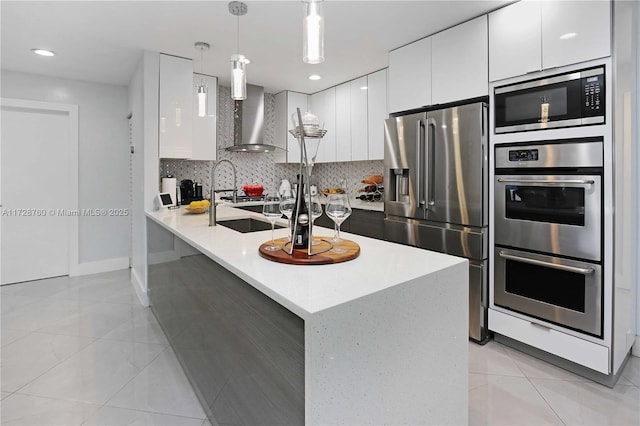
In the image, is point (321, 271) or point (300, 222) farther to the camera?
point (300, 222)

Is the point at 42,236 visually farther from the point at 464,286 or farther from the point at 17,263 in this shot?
the point at 464,286

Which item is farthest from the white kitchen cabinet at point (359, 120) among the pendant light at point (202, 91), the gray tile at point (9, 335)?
the gray tile at point (9, 335)

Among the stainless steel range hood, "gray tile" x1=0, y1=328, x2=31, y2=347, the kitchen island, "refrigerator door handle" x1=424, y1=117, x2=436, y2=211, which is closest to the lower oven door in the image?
"refrigerator door handle" x1=424, y1=117, x2=436, y2=211

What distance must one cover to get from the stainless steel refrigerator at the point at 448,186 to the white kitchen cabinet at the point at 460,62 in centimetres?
15

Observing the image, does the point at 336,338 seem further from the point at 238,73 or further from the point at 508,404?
the point at 238,73

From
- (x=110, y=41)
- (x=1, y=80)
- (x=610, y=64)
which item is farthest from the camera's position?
(x=1, y=80)

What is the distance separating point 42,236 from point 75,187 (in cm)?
70

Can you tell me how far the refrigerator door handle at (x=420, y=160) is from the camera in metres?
2.79

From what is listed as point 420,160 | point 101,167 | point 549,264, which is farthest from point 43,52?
point 549,264

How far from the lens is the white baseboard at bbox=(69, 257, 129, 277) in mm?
4344

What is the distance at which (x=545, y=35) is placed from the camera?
214cm

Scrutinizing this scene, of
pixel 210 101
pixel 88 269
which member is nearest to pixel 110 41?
pixel 210 101

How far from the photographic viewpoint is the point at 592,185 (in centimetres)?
198

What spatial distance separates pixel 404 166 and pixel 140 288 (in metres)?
2.89
